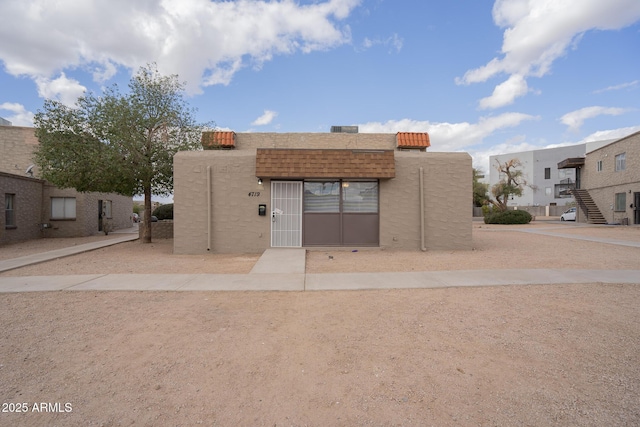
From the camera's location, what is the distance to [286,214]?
1172 centimetres

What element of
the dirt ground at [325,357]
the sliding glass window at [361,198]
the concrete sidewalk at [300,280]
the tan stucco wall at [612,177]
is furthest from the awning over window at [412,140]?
the tan stucco wall at [612,177]

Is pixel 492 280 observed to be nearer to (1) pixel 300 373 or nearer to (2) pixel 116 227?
(1) pixel 300 373

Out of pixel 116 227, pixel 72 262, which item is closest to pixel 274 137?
pixel 72 262

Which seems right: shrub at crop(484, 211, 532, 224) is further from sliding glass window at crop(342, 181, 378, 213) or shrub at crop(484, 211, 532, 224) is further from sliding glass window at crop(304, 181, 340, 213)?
sliding glass window at crop(304, 181, 340, 213)

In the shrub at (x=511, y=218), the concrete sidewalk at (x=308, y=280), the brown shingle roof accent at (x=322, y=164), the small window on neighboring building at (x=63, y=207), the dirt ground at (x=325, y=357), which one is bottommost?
the dirt ground at (x=325, y=357)

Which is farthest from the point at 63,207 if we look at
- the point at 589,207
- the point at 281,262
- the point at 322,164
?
the point at 589,207

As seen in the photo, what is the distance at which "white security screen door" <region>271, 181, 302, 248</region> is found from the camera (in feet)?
38.2

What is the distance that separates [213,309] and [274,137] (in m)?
12.8

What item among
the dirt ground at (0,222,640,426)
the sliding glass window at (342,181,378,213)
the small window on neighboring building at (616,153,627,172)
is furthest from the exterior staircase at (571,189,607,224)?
the dirt ground at (0,222,640,426)

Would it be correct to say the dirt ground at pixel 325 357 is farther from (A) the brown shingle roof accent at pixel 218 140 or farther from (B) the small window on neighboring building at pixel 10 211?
(B) the small window on neighboring building at pixel 10 211

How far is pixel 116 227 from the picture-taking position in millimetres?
25344

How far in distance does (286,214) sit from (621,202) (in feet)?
92.4

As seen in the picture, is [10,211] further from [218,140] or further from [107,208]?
[218,140]

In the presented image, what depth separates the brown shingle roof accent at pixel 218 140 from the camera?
1443cm
